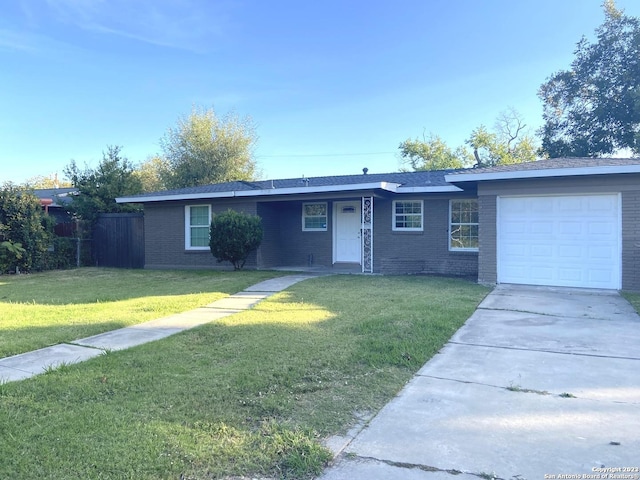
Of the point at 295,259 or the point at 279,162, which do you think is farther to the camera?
the point at 279,162

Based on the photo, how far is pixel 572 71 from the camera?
24.2m

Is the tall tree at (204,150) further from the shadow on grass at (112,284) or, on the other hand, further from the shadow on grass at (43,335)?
the shadow on grass at (43,335)

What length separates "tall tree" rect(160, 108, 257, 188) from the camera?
30453 millimetres

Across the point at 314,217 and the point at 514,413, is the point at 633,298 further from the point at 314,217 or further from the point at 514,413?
the point at 314,217

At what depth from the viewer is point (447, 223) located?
46.6ft

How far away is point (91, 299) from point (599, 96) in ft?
79.6

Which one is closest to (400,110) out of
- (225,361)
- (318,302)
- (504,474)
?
(318,302)

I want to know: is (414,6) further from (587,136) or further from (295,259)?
(587,136)

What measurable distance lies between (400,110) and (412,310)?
23377 mm

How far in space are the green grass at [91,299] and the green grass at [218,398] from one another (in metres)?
1.57

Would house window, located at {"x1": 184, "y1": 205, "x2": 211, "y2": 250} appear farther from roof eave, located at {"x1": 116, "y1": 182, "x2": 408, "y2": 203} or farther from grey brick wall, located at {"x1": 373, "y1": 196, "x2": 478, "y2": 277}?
grey brick wall, located at {"x1": 373, "y1": 196, "x2": 478, "y2": 277}

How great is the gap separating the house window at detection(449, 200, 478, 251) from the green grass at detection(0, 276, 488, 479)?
23.3 ft

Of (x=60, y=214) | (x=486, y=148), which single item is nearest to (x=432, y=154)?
(x=486, y=148)

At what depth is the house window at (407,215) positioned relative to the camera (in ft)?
48.2
